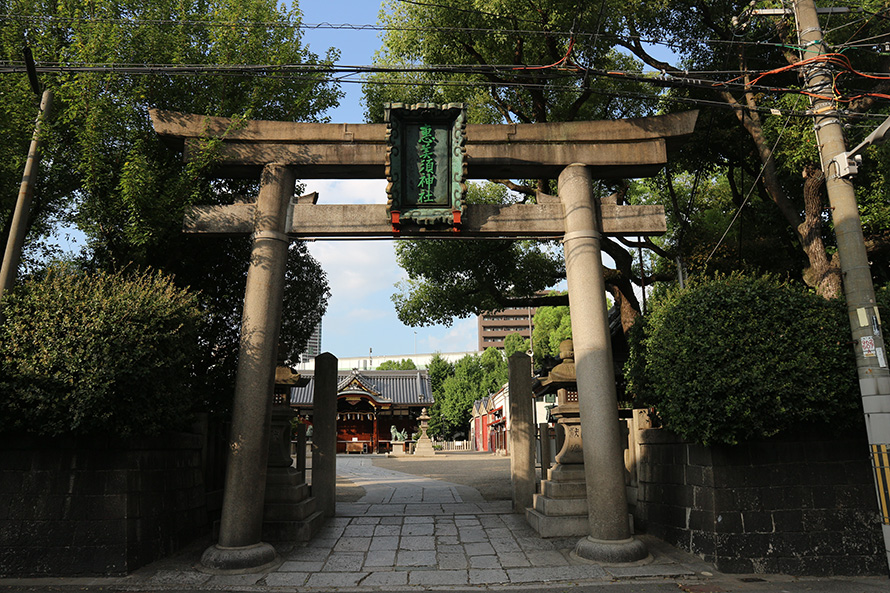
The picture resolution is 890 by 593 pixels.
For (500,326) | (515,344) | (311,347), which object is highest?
(500,326)

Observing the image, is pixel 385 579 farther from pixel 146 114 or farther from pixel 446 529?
pixel 146 114

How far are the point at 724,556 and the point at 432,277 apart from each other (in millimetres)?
9858

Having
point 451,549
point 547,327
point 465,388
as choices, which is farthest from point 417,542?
point 465,388

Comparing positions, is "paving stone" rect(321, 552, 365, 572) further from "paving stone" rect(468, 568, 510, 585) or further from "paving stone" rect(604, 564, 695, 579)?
"paving stone" rect(604, 564, 695, 579)

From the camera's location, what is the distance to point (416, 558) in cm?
709

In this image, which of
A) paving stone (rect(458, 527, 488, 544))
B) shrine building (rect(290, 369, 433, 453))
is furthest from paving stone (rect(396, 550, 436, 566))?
shrine building (rect(290, 369, 433, 453))

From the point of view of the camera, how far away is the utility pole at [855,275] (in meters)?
5.76

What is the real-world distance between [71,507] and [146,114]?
605 cm

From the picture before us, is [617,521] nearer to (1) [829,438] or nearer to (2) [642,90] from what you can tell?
(1) [829,438]

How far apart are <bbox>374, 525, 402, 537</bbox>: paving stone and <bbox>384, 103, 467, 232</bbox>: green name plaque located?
15.2 ft

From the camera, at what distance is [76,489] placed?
6215 mm

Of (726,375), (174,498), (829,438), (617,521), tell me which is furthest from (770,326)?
(174,498)

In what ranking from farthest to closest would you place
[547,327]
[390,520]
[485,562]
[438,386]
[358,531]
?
1. [438,386]
2. [547,327]
3. [390,520]
4. [358,531]
5. [485,562]

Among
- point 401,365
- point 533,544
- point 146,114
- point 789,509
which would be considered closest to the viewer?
point 789,509
